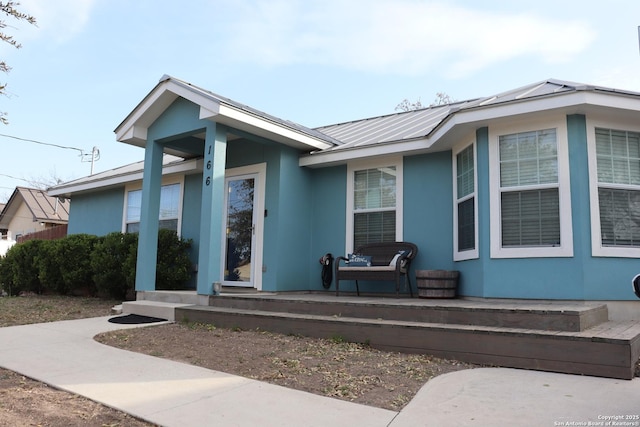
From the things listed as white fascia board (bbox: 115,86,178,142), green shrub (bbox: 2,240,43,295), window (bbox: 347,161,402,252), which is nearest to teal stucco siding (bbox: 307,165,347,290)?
window (bbox: 347,161,402,252)

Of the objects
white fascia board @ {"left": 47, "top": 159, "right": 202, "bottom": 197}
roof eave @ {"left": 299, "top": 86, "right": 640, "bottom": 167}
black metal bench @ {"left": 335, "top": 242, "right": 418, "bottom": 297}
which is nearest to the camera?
roof eave @ {"left": 299, "top": 86, "right": 640, "bottom": 167}

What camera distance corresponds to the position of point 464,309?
442 cm

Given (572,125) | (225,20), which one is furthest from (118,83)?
(572,125)

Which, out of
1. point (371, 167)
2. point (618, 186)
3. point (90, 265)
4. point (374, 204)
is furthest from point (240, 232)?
point (618, 186)

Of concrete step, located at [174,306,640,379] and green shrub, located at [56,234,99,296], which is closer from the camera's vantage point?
concrete step, located at [174,306,640,379]

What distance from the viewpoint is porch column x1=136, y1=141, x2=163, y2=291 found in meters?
7.61

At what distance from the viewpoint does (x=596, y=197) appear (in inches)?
204

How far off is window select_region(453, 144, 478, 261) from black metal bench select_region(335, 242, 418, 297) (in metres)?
0.69

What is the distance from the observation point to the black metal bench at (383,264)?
20.4 ft

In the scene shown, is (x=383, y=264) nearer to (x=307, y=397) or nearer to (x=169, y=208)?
(x=307, y=397)

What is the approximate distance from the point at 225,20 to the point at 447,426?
8768mm

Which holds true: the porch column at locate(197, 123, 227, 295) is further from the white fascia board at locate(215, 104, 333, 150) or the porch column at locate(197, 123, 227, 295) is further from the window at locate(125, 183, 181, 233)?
the window at locate(125, 183, 181, 233)

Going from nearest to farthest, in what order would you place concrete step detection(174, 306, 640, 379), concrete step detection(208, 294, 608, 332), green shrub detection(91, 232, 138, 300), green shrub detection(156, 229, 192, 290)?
concrete step detection(174, 306, 640, 379)
concrete step detection(208, 294, 608, 332)
green shrub detection(156, 229, 192, 290)
green shrub detection(91, 232, 138, 300)

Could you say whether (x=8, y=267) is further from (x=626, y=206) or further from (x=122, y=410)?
(x=626, y=206)
